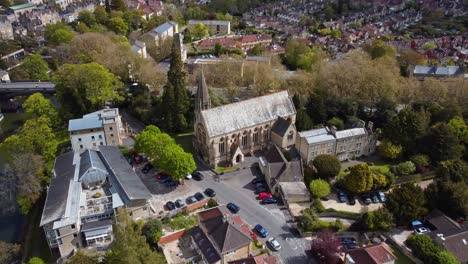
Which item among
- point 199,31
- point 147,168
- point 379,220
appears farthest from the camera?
point 199,31

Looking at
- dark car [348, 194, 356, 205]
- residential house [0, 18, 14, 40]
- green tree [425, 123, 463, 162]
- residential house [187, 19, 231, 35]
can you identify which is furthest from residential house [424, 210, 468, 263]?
residential house [0, 18, 14, 40]

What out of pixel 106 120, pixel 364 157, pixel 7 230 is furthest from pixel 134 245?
pixel 364 157

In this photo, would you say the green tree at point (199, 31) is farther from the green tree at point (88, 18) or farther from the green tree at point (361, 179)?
the green tree at point (361, 179)

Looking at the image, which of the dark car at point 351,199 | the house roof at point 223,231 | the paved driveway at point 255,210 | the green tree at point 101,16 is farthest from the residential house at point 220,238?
the green tree at point 101,16

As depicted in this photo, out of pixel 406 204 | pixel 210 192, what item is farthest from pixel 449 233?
pixel 210 192

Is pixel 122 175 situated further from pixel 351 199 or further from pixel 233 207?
pixel 351 199
